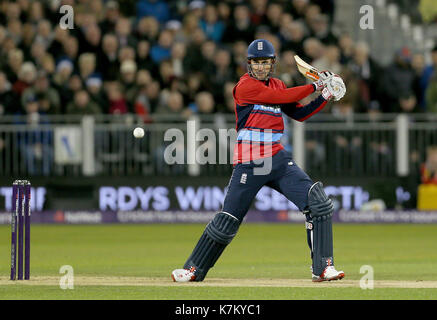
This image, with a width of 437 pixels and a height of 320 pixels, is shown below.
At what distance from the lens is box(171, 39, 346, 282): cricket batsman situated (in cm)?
1123

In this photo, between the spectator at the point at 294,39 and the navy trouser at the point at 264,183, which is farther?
the spectator at the point at 294,39

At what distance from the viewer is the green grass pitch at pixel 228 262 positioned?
10.5 meters

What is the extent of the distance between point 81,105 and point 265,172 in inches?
424

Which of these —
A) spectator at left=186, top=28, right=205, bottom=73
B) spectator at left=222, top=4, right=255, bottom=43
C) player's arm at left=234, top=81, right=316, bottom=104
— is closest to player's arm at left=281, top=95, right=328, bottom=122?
player's arm at left=234, top=81, right=316, bottom=104

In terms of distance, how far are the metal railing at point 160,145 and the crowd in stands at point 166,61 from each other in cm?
30

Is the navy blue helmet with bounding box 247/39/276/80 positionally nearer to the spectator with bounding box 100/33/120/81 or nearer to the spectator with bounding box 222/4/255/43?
the spectator with bounding box 100/33/120/81

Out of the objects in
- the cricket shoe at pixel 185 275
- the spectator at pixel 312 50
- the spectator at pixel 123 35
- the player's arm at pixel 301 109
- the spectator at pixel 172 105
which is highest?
the spectator at pixel 123 35

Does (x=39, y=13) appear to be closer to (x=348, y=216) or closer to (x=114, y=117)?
(x=114, y=117)

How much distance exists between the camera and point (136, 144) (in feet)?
70.9

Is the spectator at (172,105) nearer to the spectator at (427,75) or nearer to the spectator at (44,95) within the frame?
the spectator at (44,95)

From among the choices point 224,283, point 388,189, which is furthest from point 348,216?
point 224,283

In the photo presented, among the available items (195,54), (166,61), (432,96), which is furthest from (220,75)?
(432,96)

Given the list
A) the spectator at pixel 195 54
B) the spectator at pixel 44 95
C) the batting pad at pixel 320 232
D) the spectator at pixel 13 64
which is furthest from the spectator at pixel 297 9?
the batting pad at pixel 320 232

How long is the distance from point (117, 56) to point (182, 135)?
2251 mm
